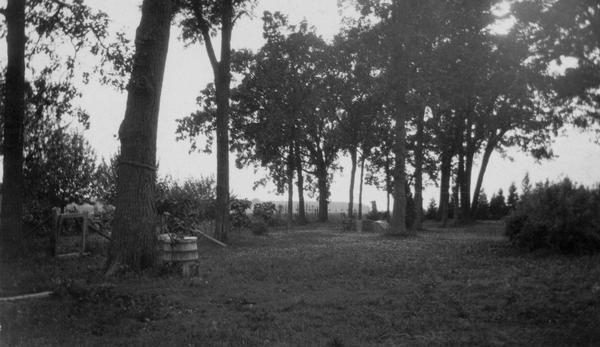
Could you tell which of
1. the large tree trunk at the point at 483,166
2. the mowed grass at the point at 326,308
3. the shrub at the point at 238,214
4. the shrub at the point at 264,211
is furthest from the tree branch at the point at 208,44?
the large tree trunk at the point at 483,166

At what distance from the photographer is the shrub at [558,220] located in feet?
52.6

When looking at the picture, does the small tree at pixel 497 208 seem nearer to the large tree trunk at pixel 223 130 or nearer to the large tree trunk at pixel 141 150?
the large tree trunk at pixel 223 130

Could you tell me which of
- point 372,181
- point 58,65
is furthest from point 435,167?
point 58,65

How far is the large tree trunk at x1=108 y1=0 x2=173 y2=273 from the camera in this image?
38.4ft

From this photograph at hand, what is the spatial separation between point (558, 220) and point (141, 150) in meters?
12.2

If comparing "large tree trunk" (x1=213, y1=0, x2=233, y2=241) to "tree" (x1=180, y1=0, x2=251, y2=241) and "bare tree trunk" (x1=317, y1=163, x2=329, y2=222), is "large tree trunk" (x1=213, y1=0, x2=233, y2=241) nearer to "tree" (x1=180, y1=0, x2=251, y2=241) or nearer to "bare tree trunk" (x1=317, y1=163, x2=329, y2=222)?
"tree" (x1=180, y1=0, x2=251, y2=241)

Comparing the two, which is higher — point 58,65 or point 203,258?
point 58,65

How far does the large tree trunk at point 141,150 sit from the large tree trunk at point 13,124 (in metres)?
4.58

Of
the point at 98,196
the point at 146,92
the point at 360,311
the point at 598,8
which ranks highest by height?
the point at 598,8

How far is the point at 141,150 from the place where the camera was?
39.2 feet

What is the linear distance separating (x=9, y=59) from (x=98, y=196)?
14.0 metres

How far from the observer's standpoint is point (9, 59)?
48.3 ft

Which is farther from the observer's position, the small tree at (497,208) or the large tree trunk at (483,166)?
the small tree at (497,208)

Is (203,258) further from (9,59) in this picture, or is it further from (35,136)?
(35,136)
